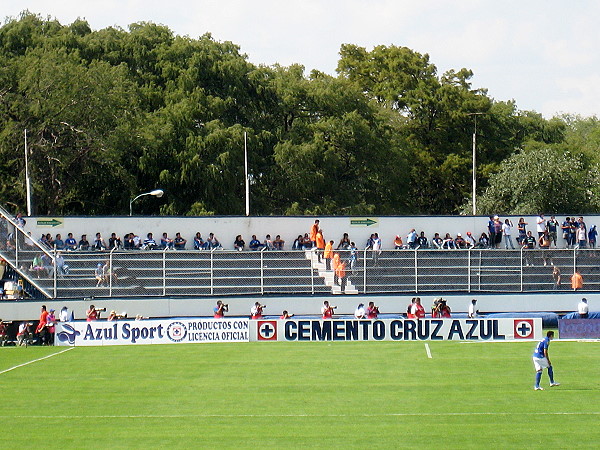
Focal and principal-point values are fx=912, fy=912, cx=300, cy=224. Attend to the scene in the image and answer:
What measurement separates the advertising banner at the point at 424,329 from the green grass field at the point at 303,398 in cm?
169

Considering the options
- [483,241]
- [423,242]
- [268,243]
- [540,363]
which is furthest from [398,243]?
[540,363]

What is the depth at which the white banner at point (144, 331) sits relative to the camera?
33.6m

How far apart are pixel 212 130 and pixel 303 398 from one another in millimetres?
38995

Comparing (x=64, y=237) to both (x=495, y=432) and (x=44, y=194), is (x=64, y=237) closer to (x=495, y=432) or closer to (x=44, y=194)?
(x=44, y=194)

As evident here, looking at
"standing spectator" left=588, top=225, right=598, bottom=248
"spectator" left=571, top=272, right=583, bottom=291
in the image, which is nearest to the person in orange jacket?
"spectator" left=571, top=272, right=583, bottom=291

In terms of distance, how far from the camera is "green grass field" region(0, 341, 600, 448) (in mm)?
17469

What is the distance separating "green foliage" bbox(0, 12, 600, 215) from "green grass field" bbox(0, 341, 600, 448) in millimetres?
24835

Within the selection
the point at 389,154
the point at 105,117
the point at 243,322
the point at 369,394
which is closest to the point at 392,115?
the point at 389,154

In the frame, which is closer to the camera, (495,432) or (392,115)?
(495,432)

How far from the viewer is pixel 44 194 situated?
5416 centimetres

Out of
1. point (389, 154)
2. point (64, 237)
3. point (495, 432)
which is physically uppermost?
point (389, 154)

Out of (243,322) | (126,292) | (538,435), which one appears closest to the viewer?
(538,435)

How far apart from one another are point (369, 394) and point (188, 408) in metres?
4.41

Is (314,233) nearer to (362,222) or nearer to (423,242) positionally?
(362,222)
